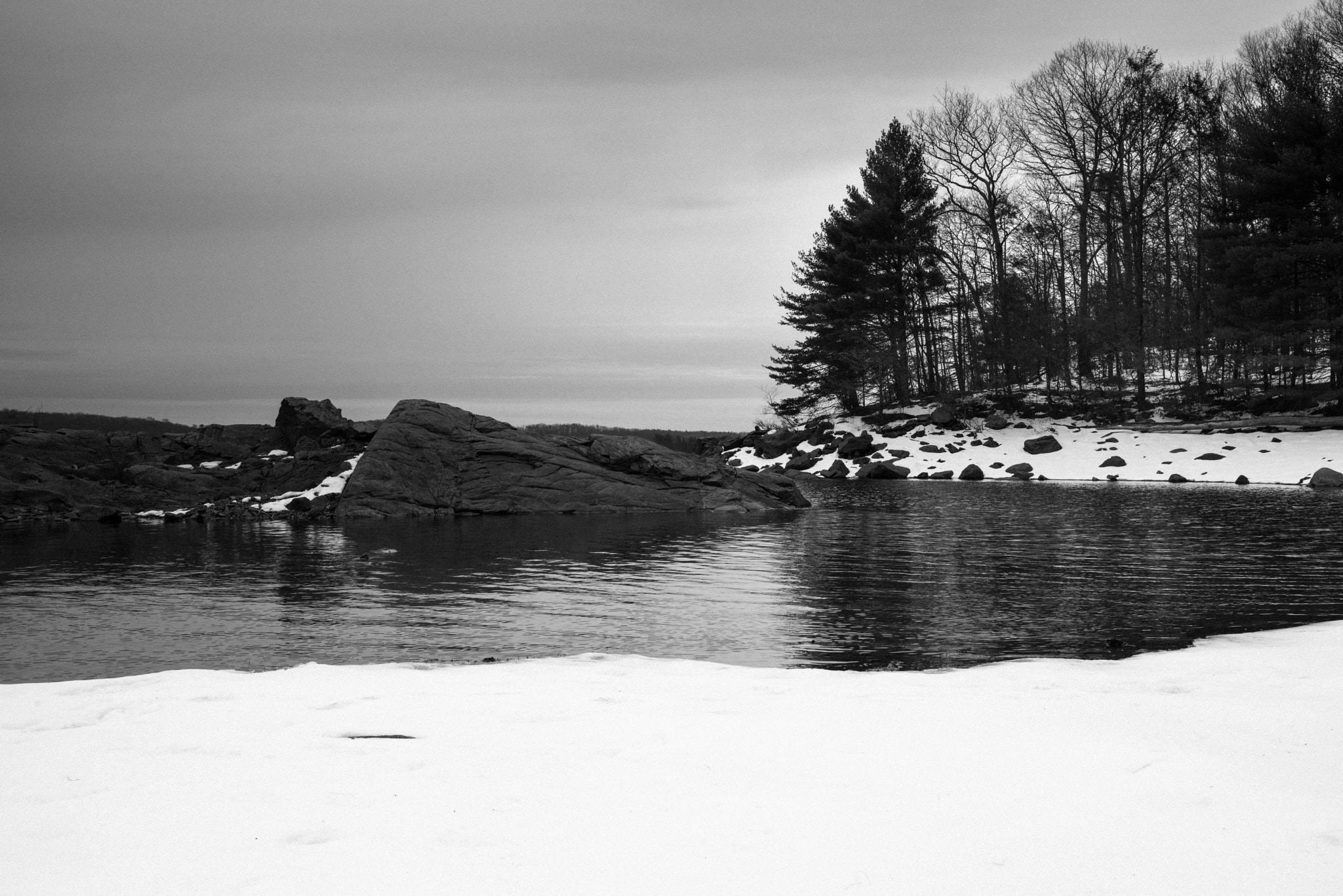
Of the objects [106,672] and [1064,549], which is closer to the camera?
[106,672]

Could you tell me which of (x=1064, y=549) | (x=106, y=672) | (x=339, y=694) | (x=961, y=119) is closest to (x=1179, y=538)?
(x=1064, y=549)

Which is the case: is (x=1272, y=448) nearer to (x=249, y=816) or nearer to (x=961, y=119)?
(x=961, y=119)

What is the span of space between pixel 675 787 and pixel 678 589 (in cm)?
896

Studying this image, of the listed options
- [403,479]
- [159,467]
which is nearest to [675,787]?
[403,479]

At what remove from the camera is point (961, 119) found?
48719 millimetres

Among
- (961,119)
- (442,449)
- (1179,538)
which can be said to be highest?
(961,119)

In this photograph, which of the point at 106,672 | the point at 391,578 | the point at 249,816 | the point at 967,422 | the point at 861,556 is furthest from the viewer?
the point at 967,422

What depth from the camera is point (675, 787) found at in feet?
15.1

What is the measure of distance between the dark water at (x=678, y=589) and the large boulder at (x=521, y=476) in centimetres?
384

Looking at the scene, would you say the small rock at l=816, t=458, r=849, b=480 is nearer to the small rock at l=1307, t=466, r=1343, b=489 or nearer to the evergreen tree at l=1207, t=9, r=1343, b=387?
the evergreen tree at l=1207, t=9, r=1343, b=387

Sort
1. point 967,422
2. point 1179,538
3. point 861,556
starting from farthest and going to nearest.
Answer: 1. point 967,422
2. point 1179,538
3. point 861,556

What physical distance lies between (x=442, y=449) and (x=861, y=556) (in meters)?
17.6

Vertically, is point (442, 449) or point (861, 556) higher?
point (442, 449)

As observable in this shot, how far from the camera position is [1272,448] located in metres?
34.5
